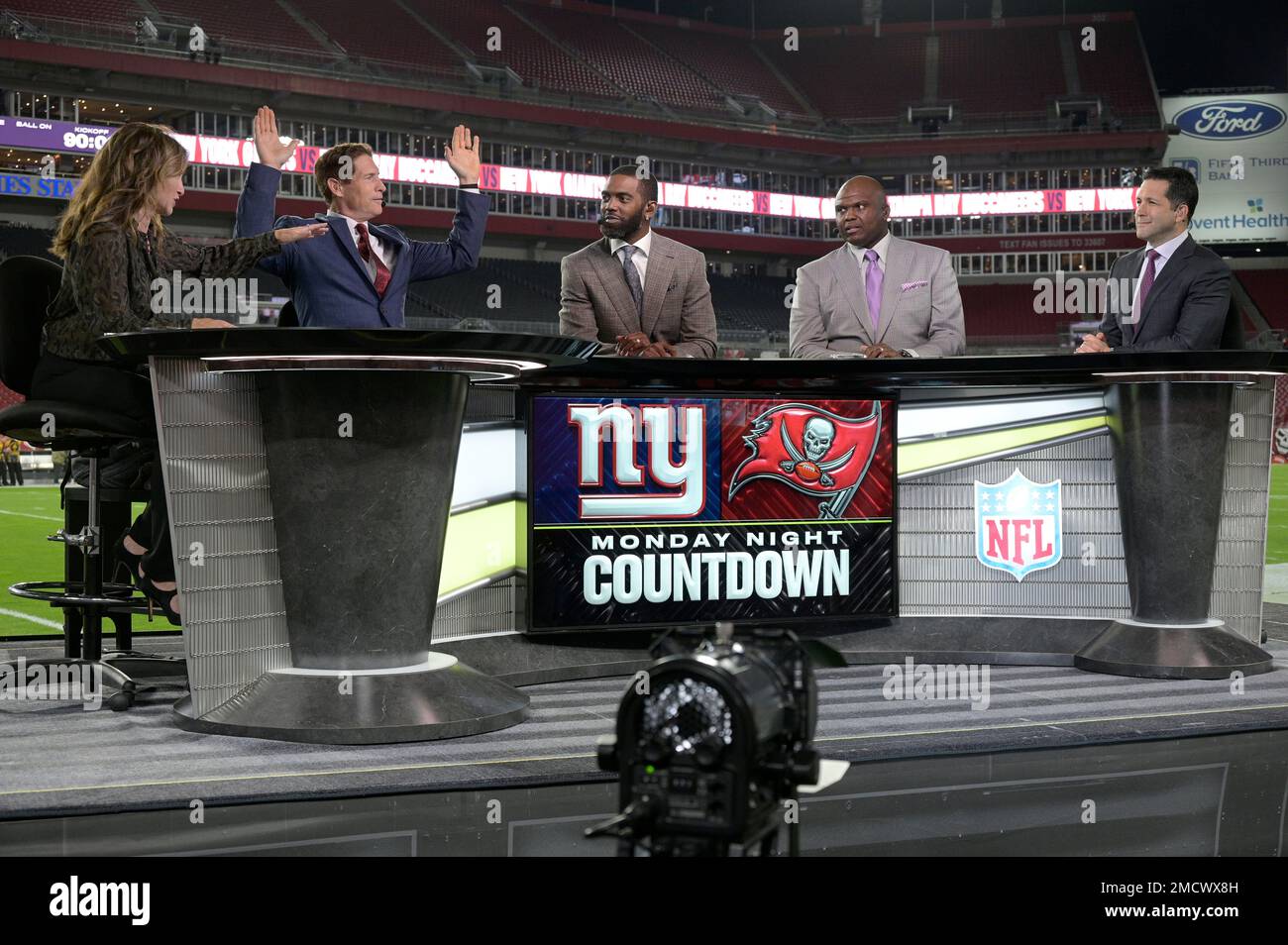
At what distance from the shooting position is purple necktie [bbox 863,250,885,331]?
5.61 meters

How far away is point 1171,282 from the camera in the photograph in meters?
5.28

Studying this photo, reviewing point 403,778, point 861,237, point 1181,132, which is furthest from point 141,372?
point 1181,132

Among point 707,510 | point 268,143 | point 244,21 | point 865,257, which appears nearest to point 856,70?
point 244,21

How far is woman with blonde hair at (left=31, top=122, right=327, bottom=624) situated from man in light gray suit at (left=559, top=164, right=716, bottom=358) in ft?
5.12

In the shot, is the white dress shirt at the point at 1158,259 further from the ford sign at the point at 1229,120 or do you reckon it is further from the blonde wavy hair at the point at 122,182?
the ford sign at the point at 1229,120

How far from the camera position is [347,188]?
4312 millimetres

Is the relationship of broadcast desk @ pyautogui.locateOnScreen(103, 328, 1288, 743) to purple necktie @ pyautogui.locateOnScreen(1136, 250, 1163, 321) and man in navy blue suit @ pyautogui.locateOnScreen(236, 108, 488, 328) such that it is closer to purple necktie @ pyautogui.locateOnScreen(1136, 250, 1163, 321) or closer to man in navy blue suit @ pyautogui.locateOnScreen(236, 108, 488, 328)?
purple necktie @ pyautogui.locateOnScreen(1136, 250, 1163, 321)

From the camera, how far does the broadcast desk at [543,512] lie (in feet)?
12.7

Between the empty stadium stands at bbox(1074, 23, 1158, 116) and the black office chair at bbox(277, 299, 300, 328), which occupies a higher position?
the empty stadium stands at bbox(1074, 23, 1158, 116)

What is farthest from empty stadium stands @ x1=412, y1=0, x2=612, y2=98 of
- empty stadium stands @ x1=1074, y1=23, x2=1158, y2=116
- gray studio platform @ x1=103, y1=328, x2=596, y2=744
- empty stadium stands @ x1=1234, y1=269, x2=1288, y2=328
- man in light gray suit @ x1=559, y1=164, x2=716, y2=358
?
gray studio platform @ x1=103, y1=328, x2=596, y2=744

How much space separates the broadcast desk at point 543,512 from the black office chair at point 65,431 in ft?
1.23

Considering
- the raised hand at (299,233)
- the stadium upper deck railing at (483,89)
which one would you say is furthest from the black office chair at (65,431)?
the stadium upper deck railing at (483,89)

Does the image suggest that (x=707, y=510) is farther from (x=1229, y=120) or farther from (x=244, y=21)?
(x=1229, y=120)

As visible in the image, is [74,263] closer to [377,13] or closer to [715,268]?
[377,13]
